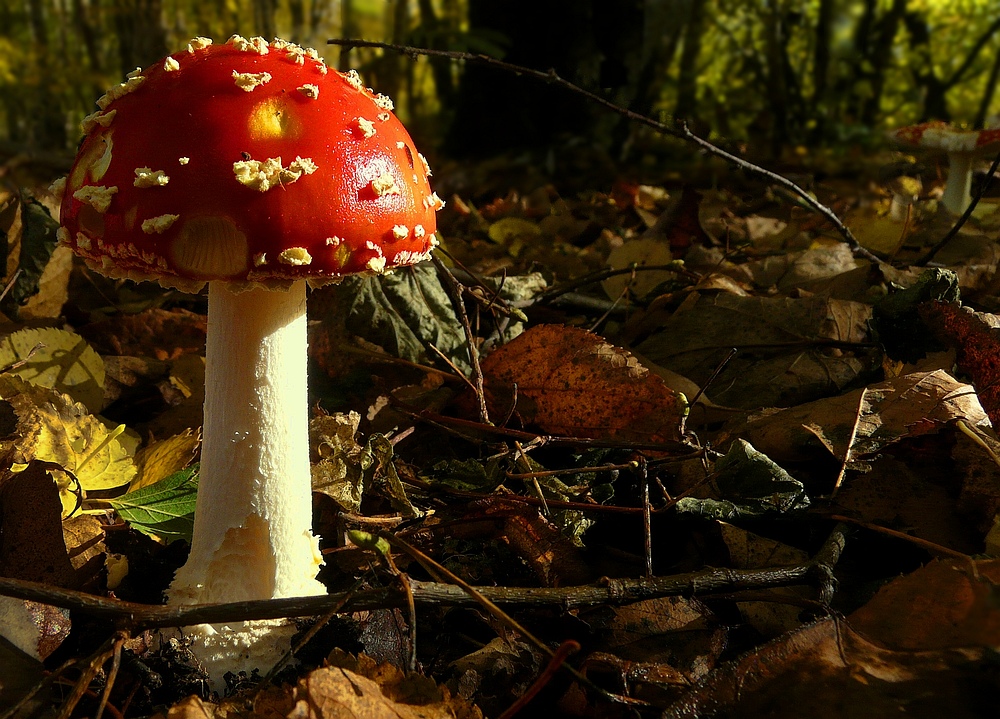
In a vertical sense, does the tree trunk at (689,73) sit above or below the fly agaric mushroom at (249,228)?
below

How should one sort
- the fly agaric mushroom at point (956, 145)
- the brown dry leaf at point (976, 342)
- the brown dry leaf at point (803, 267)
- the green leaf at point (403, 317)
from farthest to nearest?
1. the fly agaric mushroom at point (956, 145)
2. the brown dry leaf at point (803, 267)
3. the green leaf at point (403, 317)
4. the brown dry leaf at point (976, 342)

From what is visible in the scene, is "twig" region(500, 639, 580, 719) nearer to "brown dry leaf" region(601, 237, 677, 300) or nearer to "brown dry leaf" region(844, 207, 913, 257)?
"brown dry leaf" region(601, 237, 677, 300)

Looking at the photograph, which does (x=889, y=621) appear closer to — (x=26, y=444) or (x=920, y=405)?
(x=920, y=405)

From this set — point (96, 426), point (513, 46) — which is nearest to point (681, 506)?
point (96, 426)

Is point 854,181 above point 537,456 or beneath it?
beneath

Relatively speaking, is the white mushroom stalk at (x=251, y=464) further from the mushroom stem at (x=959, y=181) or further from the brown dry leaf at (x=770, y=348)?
the mushroom stem at (x=959, y=181)

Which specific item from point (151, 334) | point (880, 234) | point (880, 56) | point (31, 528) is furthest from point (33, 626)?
point (880, 56)

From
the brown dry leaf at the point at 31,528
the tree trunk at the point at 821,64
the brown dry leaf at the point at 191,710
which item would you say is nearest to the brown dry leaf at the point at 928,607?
the brown dry leaf at the point at 191,710
